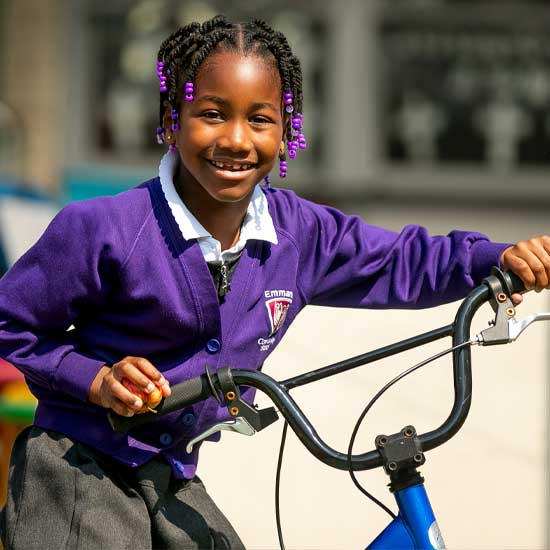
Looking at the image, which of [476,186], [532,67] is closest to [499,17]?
[532,67]

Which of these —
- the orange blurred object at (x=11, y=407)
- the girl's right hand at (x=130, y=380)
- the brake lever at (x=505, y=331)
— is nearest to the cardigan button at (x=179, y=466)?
the girl's right hand at (x=130, y=380)

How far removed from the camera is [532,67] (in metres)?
10.4

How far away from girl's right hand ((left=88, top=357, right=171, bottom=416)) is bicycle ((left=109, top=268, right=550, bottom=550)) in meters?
0.04

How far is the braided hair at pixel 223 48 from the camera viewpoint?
2.22 meters

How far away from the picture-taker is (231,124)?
7.14 ft

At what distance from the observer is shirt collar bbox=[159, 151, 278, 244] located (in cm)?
223

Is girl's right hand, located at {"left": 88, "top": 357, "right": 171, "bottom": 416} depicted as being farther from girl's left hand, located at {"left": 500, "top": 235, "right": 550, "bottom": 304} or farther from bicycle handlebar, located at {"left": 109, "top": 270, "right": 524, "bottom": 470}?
girl's left hand, located at {"left": 500, "top": 235, "right": 550, "bottom": 304}

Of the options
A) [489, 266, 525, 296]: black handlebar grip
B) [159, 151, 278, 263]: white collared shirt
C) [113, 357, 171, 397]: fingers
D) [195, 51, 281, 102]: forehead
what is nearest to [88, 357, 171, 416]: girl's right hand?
[113, 357, 171, 397]: fingers

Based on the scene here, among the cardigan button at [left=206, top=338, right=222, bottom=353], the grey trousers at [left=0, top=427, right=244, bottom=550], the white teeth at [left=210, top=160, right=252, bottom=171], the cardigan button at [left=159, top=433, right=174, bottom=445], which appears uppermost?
the white teeth at [left=210, top=160, right=252, bottom=171]

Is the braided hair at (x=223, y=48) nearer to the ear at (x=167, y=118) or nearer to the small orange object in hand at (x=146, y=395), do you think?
the ear at (x=167, y=118)

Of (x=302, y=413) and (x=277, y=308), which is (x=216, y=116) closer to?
(x=277, y=308)

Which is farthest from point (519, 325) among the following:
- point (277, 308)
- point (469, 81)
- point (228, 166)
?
point (469, 81)

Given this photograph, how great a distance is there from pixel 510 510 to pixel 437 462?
257mm

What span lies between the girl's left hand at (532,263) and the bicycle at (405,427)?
0.08 metres
